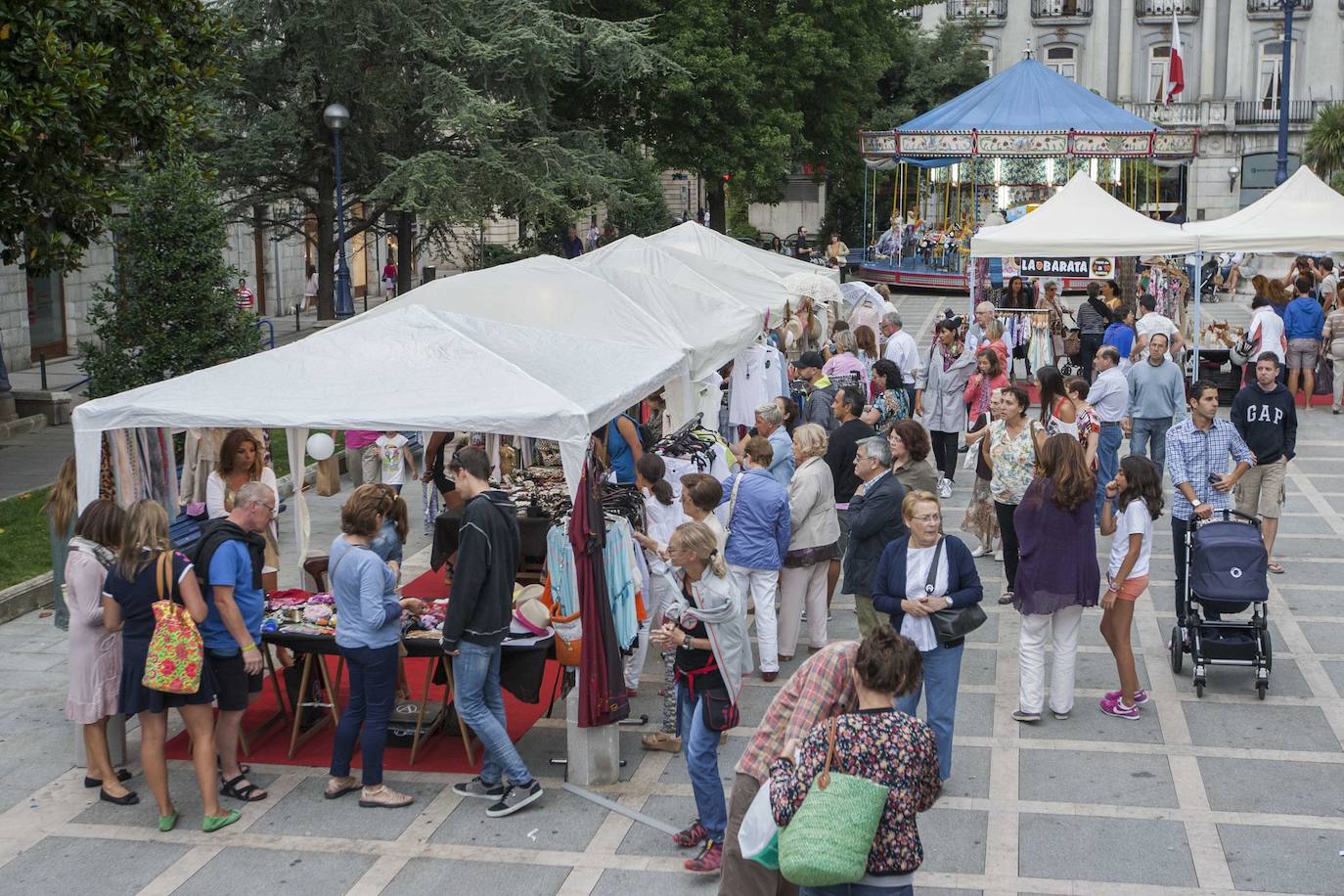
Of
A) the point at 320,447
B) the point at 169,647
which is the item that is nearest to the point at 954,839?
the point at 169,647

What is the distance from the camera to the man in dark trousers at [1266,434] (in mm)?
11508

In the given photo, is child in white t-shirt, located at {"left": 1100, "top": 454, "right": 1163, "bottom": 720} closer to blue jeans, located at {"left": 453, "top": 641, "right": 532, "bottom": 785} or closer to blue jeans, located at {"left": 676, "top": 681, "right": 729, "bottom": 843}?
blue jeans, located at {"left": 676, "top": 681, "right": 729, "bottom": 843}

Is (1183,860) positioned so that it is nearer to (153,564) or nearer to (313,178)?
(153,564)

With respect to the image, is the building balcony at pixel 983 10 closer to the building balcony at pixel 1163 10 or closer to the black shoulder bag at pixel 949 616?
the building balcony at pixel 1163 10

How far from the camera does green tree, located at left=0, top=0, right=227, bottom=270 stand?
12945mm

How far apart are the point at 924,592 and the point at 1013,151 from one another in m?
28.6

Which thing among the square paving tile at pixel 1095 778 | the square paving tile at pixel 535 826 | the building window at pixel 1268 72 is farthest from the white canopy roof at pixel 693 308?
the building window at pixel 1268 72

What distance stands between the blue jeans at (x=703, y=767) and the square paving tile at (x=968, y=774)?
1607 millimetres

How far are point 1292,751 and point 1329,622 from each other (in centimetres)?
282

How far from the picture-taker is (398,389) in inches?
334

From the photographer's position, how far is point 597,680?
7902mm

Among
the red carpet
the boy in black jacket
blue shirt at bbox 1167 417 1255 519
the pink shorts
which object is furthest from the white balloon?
the boy in black jacket

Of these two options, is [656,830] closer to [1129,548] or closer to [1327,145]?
[1129,548]

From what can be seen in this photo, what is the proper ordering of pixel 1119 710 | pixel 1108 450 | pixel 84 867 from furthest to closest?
pixel 1108 450 → pixel 1119 710 → pixel 84 867
